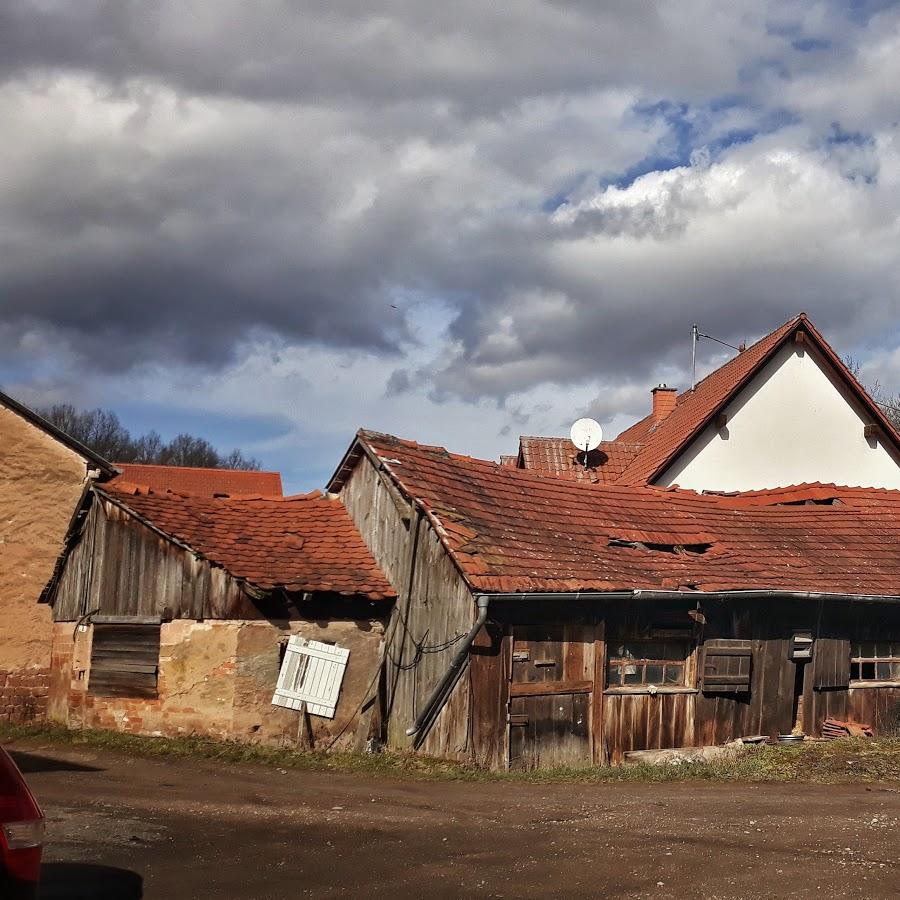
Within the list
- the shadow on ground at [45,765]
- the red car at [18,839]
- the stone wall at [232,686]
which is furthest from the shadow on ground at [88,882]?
the stone wall at [232,686]

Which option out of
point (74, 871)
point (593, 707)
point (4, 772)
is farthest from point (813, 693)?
point (4, 772)

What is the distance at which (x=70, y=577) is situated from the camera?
17.5m

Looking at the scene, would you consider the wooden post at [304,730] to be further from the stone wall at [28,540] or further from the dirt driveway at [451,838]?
the stone wall at [28,540]

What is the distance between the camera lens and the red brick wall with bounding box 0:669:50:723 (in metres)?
18.3

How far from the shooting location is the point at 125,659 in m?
16.1

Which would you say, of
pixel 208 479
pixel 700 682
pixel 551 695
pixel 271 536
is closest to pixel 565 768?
pixel 551 695

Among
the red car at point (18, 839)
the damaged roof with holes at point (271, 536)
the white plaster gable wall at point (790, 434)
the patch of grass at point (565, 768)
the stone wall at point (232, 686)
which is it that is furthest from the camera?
the white plaster gable wall at point (790, 434)

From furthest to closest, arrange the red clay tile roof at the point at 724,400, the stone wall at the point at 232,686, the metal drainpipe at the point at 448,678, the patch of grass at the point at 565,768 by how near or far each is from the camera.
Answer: the red clay tile roof at the point at 724,400 < the stone wall at the point at 232,686 < the metal drainpipe at the point at 448,678 < the patch of grass at the point at 565,768

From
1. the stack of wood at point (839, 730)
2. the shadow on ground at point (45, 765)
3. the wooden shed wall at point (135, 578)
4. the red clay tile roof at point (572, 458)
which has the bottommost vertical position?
the shadow on ground at point (45, 765)

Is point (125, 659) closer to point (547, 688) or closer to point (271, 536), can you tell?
point (271, 536)

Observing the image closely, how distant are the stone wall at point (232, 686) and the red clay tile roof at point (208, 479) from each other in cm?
2575

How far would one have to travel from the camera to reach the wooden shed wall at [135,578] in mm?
15539

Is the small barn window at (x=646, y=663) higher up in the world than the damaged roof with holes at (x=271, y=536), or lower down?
lower down

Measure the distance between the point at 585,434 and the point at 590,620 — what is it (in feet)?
37.8
